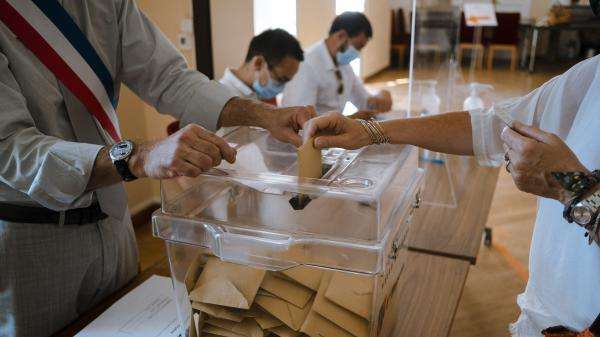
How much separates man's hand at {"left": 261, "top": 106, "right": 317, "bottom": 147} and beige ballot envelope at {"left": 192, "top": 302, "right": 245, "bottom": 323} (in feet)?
1.18

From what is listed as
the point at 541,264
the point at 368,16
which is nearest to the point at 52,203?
the point at 541,264

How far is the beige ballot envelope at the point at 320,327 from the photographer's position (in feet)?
2.47

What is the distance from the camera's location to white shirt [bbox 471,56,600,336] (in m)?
0.82

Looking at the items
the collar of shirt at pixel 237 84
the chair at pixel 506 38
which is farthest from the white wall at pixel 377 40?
the chair at pixel 506 38

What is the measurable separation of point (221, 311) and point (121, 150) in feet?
0.99

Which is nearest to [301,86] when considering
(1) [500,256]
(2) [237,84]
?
(2) [237,84]

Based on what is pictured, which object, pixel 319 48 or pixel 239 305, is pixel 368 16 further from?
pixel 239 305

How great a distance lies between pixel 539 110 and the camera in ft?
3.19

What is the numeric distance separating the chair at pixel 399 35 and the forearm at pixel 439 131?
1079 millimetres

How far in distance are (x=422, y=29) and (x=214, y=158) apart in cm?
171

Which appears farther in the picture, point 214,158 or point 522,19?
point 522,19

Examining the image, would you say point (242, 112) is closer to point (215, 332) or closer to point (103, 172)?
point (103, 172)

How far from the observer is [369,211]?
2.31ft

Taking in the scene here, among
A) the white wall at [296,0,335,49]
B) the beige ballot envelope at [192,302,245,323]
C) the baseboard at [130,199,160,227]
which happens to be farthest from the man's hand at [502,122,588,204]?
the baseboard at [130,199,160,227]
